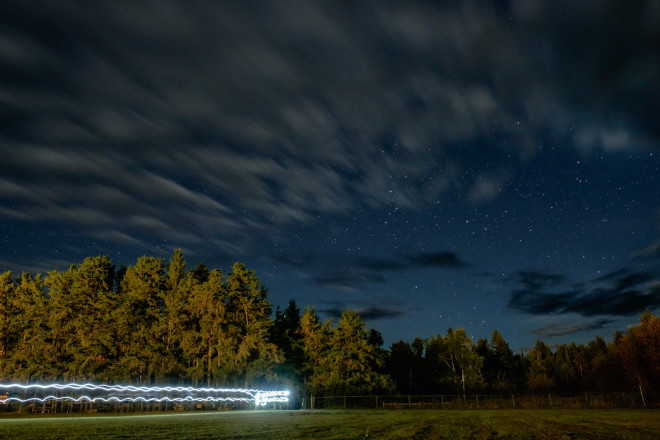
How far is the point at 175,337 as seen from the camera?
51688 mm

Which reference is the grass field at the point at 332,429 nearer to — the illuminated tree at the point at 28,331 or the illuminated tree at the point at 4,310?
the illuminated tree at the point at 28,331

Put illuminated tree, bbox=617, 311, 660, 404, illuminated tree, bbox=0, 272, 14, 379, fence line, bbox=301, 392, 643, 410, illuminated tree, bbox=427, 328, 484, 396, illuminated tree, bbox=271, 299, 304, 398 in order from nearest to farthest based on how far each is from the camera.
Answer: fence line, bbox=301, 392, 643, 410 < illuminated tree, bbox=0, 272, 14, 379 < illuminated tree, bbox=617, 311, 660, 404 < illuminated tree, bbox=271, 299, 304, 398 < illuminated tree, bbox=427, 328, 484, 396

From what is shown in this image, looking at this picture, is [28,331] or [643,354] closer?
[28,331]

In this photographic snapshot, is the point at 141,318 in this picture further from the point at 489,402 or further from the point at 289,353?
the point at 489,402

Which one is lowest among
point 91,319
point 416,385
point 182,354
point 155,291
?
point 416,385

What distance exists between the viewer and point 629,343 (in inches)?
2530

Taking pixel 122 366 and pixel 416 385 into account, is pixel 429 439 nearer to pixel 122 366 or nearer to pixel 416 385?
pixel 122 366

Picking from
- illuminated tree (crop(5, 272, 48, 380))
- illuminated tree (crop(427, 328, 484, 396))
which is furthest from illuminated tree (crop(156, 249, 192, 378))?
illuminated tree (crop(427, 328, 484, 396))

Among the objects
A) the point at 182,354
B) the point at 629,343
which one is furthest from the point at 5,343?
the point at 629,343

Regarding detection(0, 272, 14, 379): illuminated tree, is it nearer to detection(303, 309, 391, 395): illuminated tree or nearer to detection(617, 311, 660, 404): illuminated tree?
detection(303, 309, 391, 395): illuminated tree

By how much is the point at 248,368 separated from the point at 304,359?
61.8 ft

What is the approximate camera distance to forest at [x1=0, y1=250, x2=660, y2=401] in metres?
48.3

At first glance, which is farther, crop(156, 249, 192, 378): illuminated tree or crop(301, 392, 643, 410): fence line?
crop(301, 392, 643, 410): fence line

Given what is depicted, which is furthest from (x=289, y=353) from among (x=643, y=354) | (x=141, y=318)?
(x=643, y=354)
